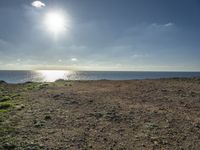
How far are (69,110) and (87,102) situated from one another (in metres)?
2.43

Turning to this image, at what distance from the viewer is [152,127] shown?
35.0 feet

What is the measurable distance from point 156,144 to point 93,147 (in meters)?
2.50

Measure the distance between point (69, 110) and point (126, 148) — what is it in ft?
20.4

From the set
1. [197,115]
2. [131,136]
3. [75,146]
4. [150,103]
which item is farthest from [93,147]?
[150,103]

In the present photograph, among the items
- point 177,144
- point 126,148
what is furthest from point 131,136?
point 177,144

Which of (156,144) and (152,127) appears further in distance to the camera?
(152,127)

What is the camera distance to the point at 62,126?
10.9 metres

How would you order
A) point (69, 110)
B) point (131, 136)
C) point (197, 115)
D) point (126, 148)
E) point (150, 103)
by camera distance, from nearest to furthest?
point (126, 148)
point (131, 136)
point (197, 115)
point (69, 110)
point (150, 103)

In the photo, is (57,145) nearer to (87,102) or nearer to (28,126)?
(28,126)

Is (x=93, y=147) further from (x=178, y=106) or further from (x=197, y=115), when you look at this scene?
(x=178, y=106)

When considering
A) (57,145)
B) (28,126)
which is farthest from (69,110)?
(57,145)

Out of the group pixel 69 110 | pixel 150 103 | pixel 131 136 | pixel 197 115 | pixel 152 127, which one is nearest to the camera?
pixel 131 136

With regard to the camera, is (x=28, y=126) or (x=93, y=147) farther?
(x=28, y=126)

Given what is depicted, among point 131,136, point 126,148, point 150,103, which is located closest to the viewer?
point 126,148
